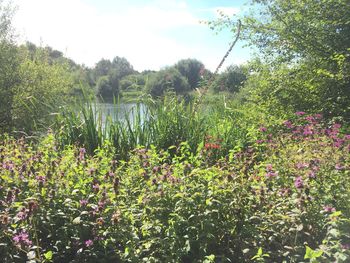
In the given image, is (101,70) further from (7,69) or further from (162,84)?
(162,84)

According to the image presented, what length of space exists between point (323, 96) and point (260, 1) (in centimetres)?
369

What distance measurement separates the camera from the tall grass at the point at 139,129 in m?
5.16

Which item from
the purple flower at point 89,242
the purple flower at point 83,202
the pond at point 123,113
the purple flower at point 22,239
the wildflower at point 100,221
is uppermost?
the pond at point 123,113

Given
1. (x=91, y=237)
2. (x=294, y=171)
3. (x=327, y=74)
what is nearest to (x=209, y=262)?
(x=91, y=237)

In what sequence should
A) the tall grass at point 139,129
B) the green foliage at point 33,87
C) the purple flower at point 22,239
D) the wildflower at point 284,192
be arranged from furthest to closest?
the green foliage at point 33,87 < the tall grass at point 139,129 < the wildflower at point 284,192 < the purple flower at point 22,239

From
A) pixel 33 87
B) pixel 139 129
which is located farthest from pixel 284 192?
pixel 33 87

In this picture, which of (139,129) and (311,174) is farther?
(139,129)

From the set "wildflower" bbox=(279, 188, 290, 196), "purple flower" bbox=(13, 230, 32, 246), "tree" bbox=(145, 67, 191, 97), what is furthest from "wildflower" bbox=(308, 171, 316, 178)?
"tree" bbox=(145, 67, 191, 97)

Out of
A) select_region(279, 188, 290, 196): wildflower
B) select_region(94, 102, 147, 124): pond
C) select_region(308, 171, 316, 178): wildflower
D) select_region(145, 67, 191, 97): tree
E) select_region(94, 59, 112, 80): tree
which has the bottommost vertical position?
select_region(279, 188, 290, 196): wildflower

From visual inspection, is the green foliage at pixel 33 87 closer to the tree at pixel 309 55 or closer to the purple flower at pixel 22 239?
the tree at pixel 309 55

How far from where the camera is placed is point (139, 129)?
5.26 m

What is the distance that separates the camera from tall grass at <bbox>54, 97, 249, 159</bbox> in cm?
516

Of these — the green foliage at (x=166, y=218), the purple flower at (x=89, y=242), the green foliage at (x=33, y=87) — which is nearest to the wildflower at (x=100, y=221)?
the green foliage at (x=166, y=218)

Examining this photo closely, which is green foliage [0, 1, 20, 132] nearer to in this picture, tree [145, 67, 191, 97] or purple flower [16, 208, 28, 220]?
tree [145, 67, 191, 97]
